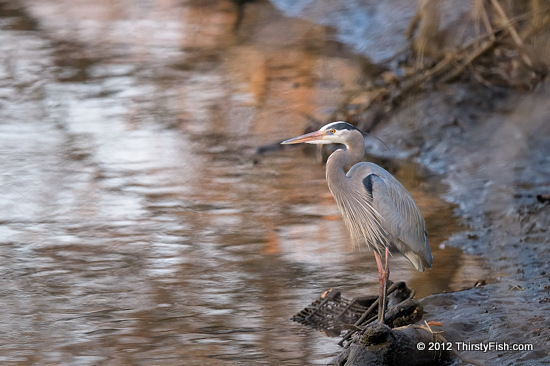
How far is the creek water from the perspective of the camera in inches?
241

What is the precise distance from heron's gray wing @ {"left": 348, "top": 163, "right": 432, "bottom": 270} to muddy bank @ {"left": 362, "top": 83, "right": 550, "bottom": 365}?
15.8 inches

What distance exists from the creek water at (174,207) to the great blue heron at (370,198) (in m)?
0.73

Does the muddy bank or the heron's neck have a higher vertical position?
the heron's neck

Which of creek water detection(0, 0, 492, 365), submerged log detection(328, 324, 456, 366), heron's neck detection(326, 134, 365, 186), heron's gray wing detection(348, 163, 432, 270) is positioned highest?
heron's neck detection(326, 134, 365, 186)

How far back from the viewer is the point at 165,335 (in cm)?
604

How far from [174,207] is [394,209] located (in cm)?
319

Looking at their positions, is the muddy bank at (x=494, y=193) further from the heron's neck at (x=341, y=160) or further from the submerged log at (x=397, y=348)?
the heron's neck at (x=341, y=160)

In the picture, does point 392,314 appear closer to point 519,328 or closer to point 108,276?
point 519,328

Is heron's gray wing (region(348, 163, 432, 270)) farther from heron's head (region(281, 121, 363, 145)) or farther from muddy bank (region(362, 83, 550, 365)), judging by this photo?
muddy bank (region(362, 83, 550, 365))

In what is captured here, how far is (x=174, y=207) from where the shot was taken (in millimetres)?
8727

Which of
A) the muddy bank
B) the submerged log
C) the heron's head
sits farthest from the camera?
the heron's head

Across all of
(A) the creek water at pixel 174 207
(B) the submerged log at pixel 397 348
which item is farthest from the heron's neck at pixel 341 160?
(B) the submerged log at pixel 397 348

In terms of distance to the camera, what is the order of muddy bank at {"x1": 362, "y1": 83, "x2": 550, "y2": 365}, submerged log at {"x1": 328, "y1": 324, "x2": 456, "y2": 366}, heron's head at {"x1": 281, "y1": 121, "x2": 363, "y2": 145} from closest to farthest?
submerged log at {"x1": 328, "y1": 324, "x2": 456, "y2": 366} < muddy bank at {"x1": 362, "y1": 83, "x2": 550, "y2": 365} < heron's head at {"x1": 281, "y1": 121, "x2": 363, "y2": 145}

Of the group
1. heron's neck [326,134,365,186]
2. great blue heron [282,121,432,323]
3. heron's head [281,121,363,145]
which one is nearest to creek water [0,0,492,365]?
great blue heron [282,121,432,323]
